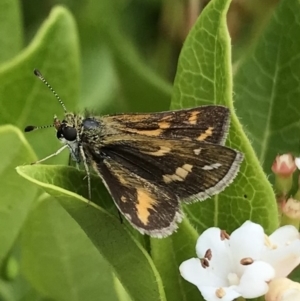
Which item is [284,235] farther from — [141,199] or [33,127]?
[33,127]

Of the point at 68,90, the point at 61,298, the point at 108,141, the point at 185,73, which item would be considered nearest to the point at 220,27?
the point at 185,73

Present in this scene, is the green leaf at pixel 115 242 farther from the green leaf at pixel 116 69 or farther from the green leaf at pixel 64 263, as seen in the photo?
the green leaf at pixel 116 69

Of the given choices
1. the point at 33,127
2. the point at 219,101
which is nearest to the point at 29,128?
the point at 33,127

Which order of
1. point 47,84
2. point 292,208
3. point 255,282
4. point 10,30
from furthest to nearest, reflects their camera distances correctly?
point 10,30 → point 47,84 → point 292,208 → point 255,282

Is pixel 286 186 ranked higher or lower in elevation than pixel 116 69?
lower

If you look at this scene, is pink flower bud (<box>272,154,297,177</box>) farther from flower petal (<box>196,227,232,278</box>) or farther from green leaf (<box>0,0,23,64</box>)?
green leaf (<box>0,0,23,64</box>)

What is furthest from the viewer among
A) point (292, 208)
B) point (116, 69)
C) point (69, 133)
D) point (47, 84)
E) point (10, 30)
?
point (116, 69)

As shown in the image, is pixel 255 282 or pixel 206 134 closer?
pixel 255 282

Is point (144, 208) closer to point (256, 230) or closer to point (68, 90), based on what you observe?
point (256, 230)
